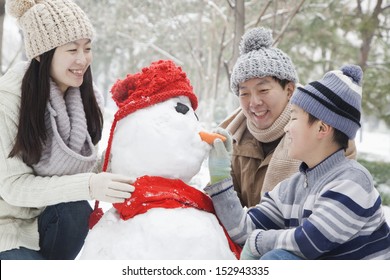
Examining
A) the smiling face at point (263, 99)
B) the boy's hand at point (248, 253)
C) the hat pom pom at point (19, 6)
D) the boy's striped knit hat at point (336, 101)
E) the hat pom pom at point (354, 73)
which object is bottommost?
the boy's hand at point (248, 253)

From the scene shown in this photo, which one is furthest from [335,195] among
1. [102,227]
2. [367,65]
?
[367,65]

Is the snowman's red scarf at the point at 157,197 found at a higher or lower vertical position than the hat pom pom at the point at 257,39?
lower

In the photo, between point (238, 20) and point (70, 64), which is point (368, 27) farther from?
point (70, 64)

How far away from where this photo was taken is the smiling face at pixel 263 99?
172 centimetres

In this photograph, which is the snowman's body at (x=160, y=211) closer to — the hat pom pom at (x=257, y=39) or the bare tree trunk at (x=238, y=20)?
the hat pom pom at (x=257, y=39)

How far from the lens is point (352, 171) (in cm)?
126

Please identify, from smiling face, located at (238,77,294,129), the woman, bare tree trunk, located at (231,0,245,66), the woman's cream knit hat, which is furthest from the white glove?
bare tree trunk, located at (231,0,245,66)

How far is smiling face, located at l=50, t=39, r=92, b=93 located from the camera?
1530 millimetres

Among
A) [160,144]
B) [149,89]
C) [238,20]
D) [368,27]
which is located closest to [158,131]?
[160,144]

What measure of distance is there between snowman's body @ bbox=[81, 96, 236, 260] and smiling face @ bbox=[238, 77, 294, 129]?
0.37 metres

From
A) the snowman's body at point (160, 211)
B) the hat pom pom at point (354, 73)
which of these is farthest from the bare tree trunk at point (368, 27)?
the snowman's body at point (160, 211)

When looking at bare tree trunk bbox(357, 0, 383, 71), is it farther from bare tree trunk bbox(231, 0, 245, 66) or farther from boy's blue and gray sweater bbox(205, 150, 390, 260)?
boy's blue and gray sweater bbox(205, 150, 390, 260)

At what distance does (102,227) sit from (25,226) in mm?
436
